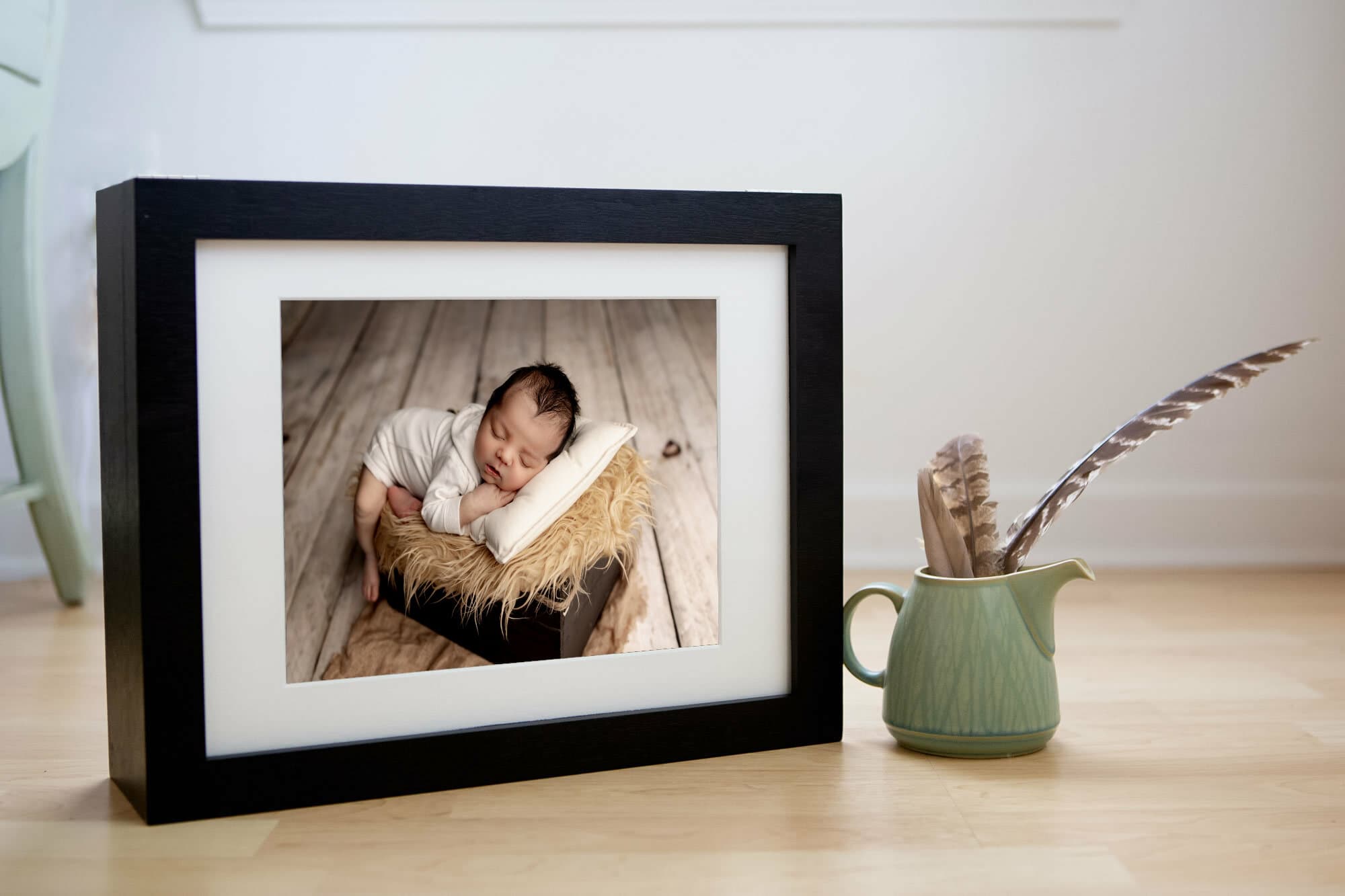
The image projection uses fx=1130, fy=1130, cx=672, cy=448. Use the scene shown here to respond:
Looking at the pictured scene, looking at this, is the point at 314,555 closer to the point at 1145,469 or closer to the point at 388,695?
the point at 388,695

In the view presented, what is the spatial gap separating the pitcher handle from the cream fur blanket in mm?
158

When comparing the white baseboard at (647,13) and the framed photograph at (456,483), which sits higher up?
the white baseboard at (647,13)

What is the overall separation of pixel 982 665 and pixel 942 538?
0.09m

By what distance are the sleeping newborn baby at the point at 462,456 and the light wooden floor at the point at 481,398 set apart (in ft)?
0.03

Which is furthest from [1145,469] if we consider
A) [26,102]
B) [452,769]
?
[26,102]

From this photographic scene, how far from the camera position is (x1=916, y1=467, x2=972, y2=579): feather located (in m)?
0.73

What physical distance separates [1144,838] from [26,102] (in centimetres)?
119

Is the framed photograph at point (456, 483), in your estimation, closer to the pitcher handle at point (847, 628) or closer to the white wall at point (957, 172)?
the pitcher handle at point (847, 628)

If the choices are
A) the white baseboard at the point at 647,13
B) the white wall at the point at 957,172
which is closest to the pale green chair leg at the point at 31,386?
the white wall at the point at 957,172

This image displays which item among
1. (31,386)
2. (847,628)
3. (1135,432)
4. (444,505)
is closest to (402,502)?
(444,505)

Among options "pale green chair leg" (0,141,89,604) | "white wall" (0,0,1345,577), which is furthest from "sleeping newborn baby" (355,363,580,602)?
"white wall" (0,0,1345,577)

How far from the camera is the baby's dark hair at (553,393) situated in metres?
0.71

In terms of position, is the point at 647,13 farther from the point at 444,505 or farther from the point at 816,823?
the point at 816,823

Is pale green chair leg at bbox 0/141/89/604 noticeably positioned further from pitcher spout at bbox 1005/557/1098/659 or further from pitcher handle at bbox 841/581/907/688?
pitcher spout at bbox 1005/557/1098/659
